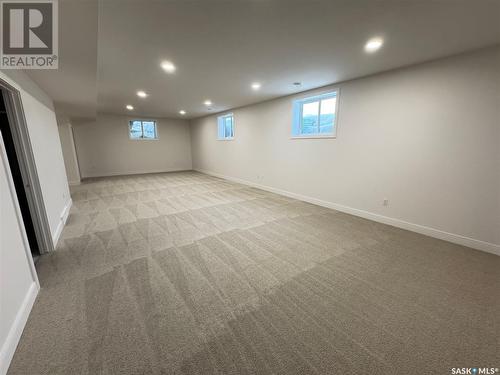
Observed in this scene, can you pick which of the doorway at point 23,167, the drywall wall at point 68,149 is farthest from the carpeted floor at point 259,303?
the drywall wall at point 68,149

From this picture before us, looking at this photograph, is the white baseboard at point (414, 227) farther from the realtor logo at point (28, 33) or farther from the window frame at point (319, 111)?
the realtor logo at point (28, 33)

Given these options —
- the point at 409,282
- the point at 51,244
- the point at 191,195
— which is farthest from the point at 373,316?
the point at 191,195

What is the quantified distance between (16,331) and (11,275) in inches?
14.9

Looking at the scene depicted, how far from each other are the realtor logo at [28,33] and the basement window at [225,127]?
5.25 m

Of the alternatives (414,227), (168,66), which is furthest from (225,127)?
(414,227)

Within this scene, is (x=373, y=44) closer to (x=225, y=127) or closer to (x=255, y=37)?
(x=255, y=37)

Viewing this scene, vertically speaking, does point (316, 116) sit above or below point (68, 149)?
above

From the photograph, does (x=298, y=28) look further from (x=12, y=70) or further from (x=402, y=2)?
(x=12, y=70)

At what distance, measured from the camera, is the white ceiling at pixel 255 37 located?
5.55ft

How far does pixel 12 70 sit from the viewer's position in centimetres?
209

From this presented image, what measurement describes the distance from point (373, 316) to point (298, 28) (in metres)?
2.68

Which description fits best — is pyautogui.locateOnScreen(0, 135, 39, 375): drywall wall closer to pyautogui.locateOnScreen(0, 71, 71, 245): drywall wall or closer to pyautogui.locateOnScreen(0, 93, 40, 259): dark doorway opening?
pyautogui.locateOnScreen(0, 93, 40, 259): dark doorway opening

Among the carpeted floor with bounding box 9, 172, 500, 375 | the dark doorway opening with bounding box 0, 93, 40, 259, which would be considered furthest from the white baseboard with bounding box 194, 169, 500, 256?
the dark doorway opening with bounding box 0, 93, 40, 259

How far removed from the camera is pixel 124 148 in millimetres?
8523
